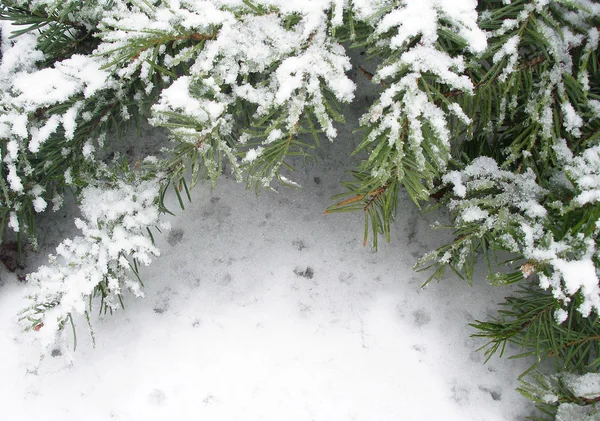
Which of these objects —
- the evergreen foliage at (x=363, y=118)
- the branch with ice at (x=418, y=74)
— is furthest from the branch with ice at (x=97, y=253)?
the branch with ice at (x=418, y=74)

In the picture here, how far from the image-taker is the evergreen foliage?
0.78 m

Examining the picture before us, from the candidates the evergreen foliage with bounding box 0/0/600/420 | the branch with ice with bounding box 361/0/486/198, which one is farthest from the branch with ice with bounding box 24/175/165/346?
the branch with ice with bounding box 361/0/486/198

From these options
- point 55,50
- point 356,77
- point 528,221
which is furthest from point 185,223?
point 528,221

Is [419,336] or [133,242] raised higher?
[133,242]

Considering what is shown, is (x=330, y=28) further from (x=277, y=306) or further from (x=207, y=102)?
(x=277, y=306)

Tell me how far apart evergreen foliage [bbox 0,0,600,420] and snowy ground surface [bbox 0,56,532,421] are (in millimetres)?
176

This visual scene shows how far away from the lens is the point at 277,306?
4.02 ft

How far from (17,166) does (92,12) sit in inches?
15.8

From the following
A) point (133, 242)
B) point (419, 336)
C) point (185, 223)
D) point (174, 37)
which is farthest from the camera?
point (185, 223)

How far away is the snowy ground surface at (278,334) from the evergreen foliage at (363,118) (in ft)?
0.58

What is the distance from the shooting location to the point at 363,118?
0.81 meters

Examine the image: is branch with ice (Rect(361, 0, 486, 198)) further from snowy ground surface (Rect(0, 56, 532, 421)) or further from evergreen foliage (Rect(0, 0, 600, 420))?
snowy ground surface (Rect(0, 56, 532, 421))

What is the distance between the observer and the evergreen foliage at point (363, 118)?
785mm

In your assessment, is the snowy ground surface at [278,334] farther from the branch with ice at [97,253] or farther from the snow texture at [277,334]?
the branch with ice at [97,253]
